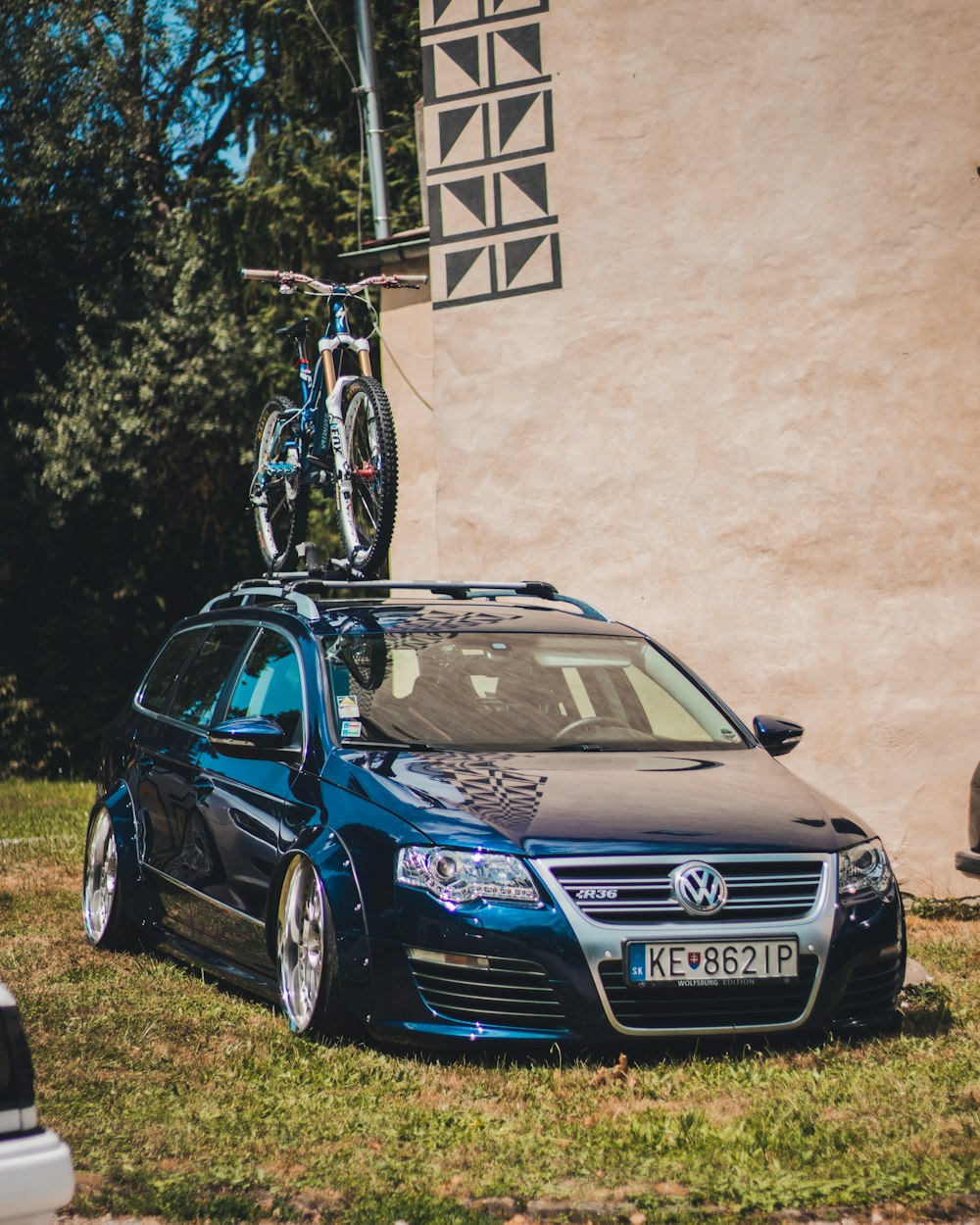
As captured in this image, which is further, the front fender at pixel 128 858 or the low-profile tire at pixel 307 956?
the front fender at pixel 128 858

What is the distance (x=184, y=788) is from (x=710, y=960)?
2793 millimetres

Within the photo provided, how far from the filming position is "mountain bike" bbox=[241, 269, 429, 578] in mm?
9891

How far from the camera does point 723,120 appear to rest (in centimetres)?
1188

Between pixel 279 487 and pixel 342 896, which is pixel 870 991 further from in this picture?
pixel 279 487

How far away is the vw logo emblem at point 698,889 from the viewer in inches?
228

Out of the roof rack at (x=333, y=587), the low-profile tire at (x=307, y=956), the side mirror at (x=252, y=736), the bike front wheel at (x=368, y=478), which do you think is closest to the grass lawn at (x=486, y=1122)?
the low-profile tire at (x=307, y=956)

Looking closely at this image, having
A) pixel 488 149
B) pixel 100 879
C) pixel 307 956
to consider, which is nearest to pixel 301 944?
pixel 307 956

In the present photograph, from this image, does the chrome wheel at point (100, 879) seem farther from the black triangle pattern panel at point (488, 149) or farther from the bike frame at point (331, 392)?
the black triangle pattern panel at point (488, 149)

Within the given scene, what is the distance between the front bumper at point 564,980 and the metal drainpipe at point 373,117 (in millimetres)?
16455

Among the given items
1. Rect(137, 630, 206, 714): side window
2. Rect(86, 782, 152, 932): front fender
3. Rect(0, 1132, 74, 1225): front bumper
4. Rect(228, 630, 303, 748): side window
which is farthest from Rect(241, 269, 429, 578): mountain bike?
Rect(0, 1132, 74, 1225): front bumper

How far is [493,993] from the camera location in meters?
5.74

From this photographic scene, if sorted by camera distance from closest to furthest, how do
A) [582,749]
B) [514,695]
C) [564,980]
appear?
[564,980]
[582,749]
[514,695]

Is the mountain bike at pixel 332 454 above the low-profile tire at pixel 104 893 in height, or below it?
above

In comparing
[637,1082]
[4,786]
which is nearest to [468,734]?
[637,1082]
